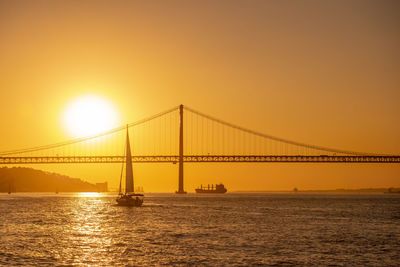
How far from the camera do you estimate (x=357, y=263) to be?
2769 centimetres

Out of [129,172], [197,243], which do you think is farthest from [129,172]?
[197,243]

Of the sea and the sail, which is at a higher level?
the sail

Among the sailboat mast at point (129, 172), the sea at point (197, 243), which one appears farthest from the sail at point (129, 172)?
the sea at point (197, 243)

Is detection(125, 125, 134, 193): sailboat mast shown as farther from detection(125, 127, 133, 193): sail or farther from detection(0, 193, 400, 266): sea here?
detection(0, 193, 400, 266): sea

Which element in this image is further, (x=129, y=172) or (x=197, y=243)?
(x=129, y=172)

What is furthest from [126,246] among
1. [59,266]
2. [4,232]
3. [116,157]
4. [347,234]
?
[116,157]

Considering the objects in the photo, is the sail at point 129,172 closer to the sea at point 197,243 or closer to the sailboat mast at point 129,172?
the sailboat mast at point 129,172

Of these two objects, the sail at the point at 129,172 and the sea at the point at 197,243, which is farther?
the sail at the point at 129,172

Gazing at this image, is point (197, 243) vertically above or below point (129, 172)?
below

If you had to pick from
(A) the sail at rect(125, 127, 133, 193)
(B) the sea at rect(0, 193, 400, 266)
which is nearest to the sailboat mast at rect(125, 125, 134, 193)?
(A) the sail at rect(125, 127, 133, 193)

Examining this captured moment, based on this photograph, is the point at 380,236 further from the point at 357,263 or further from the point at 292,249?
the point at 357,263

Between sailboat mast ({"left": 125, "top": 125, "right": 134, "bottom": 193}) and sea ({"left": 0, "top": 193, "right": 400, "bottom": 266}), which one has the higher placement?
sailboat mast ({"left": 125, "top": 125, "right": 134, "bottom": 193})

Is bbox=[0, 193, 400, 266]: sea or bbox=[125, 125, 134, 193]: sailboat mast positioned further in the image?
bbox=[125, 125, 134, 193]: sailboat mast

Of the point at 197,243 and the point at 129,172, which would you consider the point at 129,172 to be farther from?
the point at 197,243
